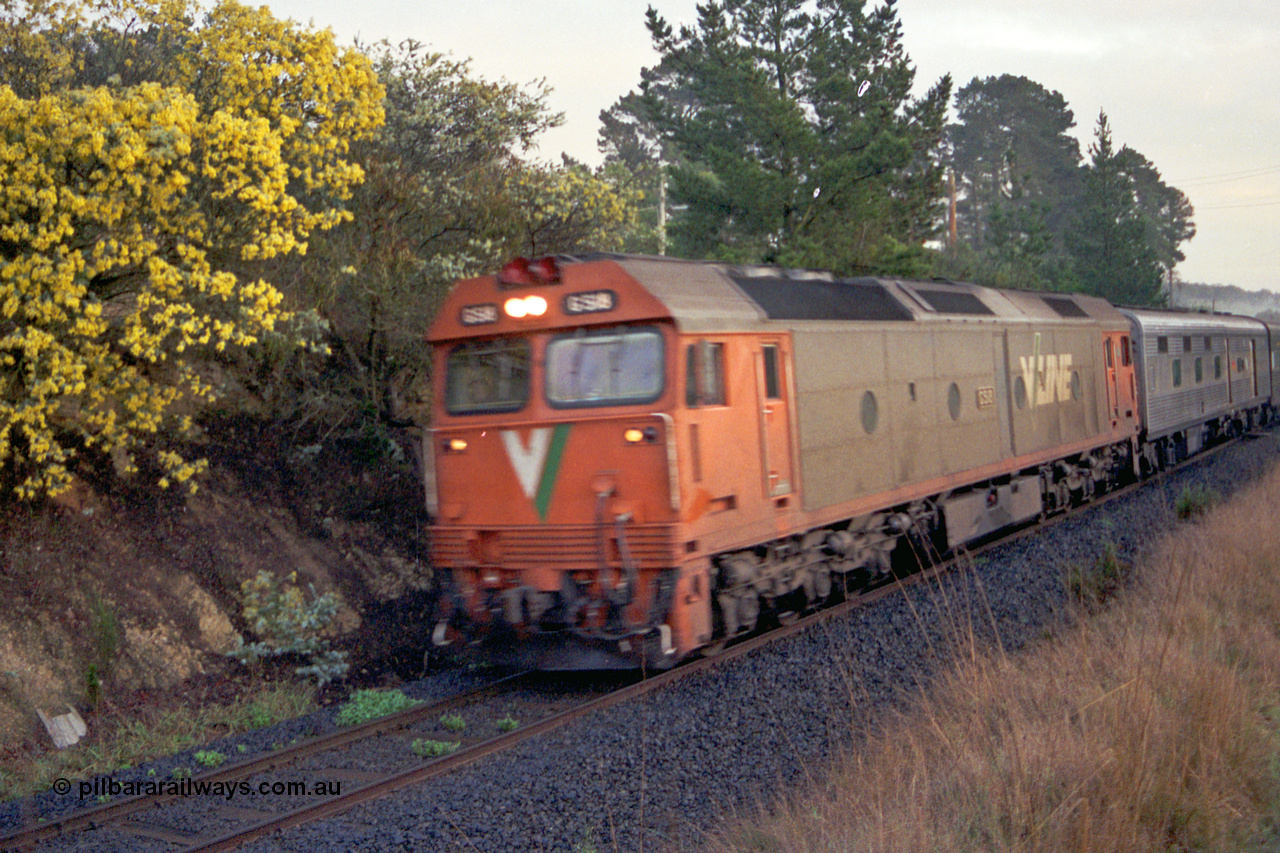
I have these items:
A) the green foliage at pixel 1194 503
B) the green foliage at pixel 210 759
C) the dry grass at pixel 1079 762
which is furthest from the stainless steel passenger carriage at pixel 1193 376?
the green foliage at pixel 210 759

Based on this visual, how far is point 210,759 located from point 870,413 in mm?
6382

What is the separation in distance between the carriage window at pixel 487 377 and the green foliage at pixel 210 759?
10.4 ft

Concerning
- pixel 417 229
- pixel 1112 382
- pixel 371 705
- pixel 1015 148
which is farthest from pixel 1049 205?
pixel 371 705

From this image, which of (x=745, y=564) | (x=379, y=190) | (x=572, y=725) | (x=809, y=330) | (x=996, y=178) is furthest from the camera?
(x=996, y=178)

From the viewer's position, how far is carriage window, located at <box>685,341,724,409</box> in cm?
799

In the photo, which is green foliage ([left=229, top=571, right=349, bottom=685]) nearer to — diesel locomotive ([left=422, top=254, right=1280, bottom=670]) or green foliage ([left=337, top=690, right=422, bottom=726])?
green foliage ([left=337, top=690, right=422, bottom=726])

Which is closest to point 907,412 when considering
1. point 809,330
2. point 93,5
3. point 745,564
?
point 809,330

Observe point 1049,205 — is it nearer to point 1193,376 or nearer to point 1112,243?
point 1112,243

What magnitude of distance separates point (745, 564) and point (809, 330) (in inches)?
84.8

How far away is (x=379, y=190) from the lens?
13.4m

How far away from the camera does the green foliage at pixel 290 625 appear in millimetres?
10211

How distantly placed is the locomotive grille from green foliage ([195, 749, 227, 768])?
2275 mm

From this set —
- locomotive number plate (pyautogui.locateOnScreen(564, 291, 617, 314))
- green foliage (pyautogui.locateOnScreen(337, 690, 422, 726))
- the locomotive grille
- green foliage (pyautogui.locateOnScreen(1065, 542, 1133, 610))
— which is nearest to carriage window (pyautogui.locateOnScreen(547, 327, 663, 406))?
locomotive number plate (pyautogui.locateOnScreen(564, 291, 617, 314))

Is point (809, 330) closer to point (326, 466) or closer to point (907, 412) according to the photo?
point (907, 412)
